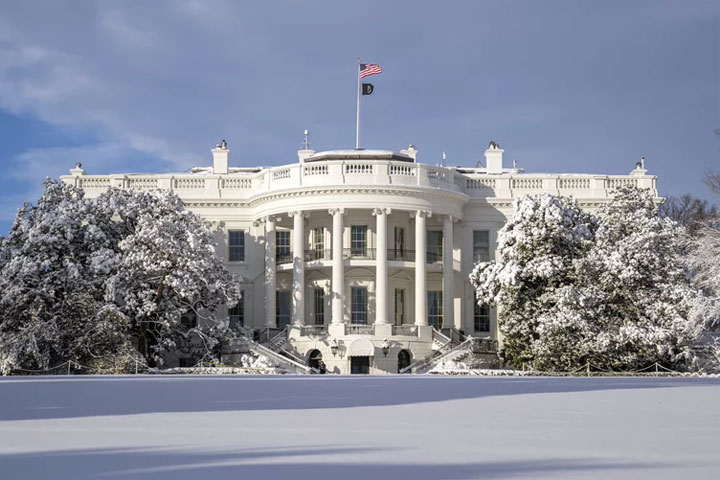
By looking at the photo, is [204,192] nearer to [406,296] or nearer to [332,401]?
[406,296]

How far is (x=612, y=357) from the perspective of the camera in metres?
34.5

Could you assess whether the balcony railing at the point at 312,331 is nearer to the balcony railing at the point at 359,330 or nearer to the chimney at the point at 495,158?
the balcony railing at the point at 359,330

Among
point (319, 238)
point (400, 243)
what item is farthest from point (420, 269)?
point (319, 238)

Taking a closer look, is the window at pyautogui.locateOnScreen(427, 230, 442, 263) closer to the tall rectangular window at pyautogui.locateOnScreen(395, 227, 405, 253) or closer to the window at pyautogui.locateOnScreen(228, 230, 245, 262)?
the tall rectangular window at pyautogui.locateOnScreen(395, 227, 405, 253)

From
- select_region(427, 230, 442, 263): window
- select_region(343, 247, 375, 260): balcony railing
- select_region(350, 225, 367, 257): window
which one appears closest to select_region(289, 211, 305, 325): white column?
select_region(343, 247, 375, 260): balcony railing

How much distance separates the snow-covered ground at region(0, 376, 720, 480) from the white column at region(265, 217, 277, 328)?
27481 mm

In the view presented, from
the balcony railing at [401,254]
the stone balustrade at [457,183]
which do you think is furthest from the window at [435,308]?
the stone balustrade at [457,183]

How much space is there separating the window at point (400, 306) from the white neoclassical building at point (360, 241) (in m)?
0.06

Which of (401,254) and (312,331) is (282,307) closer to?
(312,331)

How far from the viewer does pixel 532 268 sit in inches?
1444

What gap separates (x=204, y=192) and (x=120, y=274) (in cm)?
1089

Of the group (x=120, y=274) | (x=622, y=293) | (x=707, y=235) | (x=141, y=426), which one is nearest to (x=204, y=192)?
(x=120, y=274)

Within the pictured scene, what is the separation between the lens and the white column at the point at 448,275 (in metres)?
42.8

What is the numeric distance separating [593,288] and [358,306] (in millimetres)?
12682
